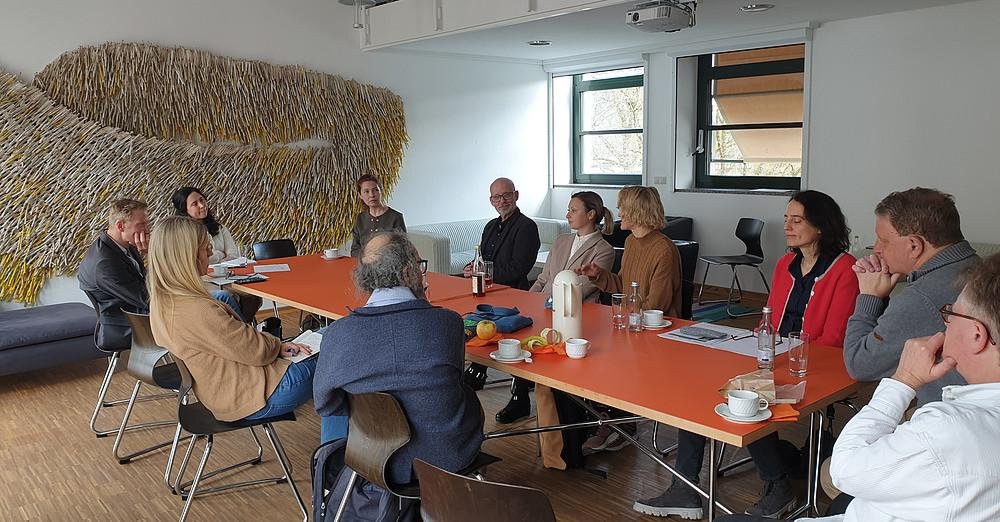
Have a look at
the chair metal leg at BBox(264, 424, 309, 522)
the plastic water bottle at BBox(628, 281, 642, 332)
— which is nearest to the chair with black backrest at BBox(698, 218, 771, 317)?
the plastic water bottle at BBox(628, 281, 642, 332)

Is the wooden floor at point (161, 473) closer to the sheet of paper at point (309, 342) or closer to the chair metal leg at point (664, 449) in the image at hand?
the chair metal leg at point (664, 449)

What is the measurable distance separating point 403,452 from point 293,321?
4624 mm

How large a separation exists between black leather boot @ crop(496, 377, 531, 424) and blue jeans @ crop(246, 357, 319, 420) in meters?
1.42

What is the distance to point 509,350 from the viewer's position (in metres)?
2.70

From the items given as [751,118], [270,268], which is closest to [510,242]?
[270,268]

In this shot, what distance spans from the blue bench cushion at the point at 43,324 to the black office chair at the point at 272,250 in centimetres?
113

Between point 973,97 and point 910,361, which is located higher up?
point 973,97

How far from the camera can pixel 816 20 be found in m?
6.60

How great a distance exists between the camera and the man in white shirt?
1.30 meters

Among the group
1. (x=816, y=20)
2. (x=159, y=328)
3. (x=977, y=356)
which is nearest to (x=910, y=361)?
(x=977, y=356)

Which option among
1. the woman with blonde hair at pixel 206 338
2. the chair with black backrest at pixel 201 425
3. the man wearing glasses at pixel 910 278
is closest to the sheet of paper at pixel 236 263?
the chair with black backrest at pixel 201 425

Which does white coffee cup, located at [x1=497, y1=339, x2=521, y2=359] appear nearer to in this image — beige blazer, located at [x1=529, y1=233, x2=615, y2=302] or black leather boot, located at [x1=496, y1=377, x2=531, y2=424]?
beige blazer, located at [x1=529, y1=233, x2=615, y2=302]

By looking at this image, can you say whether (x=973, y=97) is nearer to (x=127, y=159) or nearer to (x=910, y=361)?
(x=910, y=361)

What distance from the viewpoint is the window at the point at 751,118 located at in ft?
23.6
